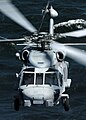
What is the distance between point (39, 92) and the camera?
2185 inches

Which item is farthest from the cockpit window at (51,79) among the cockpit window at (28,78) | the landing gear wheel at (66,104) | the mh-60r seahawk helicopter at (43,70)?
the landing gear wheel at (66,104)

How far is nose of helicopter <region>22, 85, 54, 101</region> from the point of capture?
55.4 m

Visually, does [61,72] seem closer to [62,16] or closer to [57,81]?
[57,81]

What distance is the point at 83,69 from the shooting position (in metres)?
103

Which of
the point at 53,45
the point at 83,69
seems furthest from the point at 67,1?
the point at 53,45

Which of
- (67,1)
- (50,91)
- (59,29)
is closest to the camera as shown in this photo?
(50,91)

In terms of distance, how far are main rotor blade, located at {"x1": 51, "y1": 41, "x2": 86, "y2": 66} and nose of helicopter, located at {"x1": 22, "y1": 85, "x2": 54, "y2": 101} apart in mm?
3988

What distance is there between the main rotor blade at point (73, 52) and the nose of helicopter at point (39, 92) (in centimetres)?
399

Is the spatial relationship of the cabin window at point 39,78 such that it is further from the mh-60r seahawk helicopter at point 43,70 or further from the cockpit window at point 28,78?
the cockpit window at point 28,78

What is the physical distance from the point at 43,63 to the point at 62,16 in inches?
2491

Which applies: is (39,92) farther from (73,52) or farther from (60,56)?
(60,56)

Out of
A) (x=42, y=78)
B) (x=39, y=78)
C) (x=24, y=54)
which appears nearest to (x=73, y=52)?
(x=42, y=78)

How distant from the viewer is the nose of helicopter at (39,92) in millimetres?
55406

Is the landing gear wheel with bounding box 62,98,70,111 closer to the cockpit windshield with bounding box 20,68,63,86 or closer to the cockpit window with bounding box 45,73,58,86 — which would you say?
the cockpit windshield with bounding box 20,68,63,86
